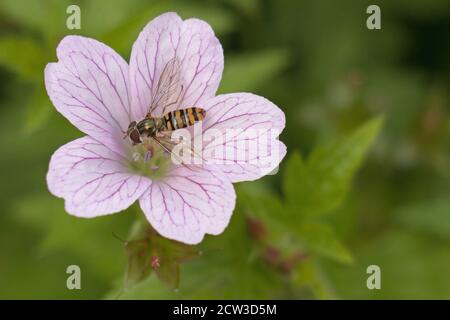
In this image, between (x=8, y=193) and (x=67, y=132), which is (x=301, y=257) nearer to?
(x=67, y=132)

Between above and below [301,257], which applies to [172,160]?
above

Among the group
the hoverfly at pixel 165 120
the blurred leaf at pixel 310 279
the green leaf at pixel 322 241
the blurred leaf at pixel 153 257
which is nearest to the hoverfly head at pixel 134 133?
the hoverfly at pixel 165 120

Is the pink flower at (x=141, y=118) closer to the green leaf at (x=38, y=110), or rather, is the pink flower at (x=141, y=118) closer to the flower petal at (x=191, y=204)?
the flower petal at (x=191, y=204)

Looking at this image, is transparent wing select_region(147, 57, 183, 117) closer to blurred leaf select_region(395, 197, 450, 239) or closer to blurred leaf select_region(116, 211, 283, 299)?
blurred leaf select_region(116, 211, 283, 299)

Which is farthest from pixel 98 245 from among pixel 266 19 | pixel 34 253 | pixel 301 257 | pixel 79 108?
pixel 266 19

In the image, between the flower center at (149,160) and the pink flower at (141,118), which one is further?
the flower center at (149,160)
